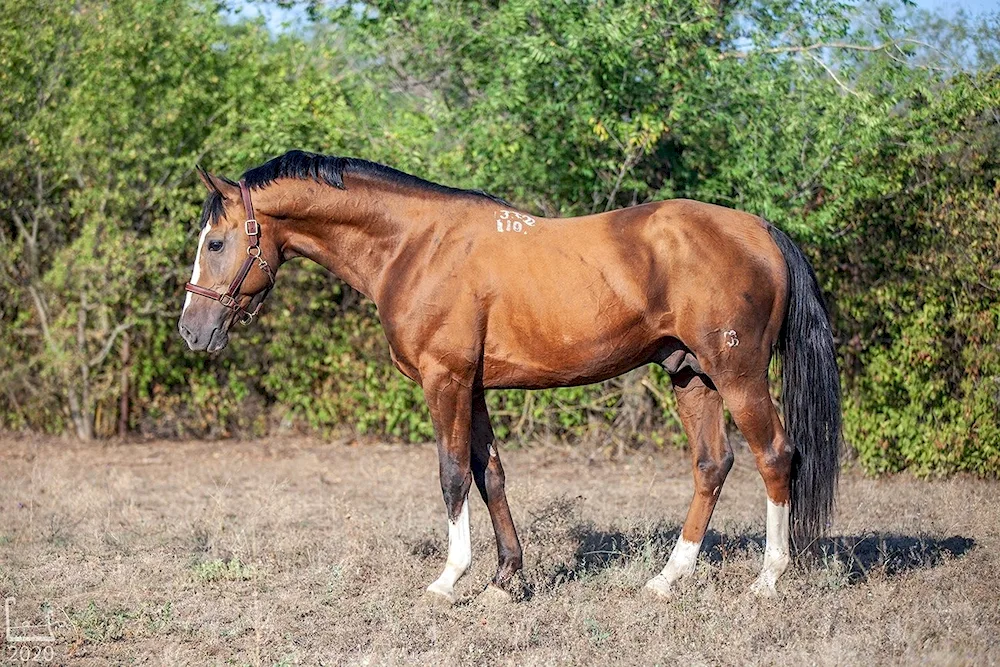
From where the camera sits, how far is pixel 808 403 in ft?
17.1

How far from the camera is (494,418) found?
10.2 metres

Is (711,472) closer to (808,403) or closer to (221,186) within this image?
(808,403)

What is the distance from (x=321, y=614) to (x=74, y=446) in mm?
6786

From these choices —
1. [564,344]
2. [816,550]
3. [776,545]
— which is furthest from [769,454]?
[564,344]

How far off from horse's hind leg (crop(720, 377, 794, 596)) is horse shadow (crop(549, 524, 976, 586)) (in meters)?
0.22

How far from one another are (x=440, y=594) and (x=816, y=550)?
2019mm

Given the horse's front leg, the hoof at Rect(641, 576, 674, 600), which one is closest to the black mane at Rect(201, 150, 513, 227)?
the horse's front leg

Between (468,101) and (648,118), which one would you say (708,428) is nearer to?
(648,118)

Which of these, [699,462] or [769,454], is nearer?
[769,454]

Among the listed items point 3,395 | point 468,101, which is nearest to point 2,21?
point 3,395

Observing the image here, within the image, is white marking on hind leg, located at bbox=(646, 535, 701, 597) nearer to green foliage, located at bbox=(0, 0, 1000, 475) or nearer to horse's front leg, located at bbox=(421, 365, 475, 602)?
horse's front leg, located at bbox=(421, 365, 475, 602)

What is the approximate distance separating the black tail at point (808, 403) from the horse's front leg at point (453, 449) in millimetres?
1725

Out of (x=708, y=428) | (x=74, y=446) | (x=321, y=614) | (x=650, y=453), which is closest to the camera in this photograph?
(x=321, y=614)

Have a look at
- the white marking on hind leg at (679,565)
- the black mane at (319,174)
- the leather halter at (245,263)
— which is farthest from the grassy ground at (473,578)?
the black mane at (319,174)
